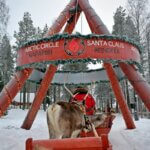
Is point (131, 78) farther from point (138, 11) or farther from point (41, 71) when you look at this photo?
point (138, 11)

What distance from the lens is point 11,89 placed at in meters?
11.1

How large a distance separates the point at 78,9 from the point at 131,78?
5.22 metres

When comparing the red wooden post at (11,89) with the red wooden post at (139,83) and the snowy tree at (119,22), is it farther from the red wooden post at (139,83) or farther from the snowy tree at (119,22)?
the snowy tree at (119,22)

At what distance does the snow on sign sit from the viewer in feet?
30.8

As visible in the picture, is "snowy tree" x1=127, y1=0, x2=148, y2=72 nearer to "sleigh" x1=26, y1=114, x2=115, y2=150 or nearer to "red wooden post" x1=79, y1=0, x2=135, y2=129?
"red wooden post" x1=79, y1=0, x2=135, y2=129

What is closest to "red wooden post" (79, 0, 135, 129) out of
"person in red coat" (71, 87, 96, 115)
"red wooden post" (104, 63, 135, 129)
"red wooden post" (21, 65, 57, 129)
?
"red wooden post" (104, 63, 135, 129)

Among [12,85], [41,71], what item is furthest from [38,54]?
[41,71]

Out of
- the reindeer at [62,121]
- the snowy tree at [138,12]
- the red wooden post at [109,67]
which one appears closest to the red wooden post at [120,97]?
the red wooden post at [109,67]

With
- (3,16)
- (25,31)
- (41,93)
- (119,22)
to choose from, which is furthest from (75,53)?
(25,31)

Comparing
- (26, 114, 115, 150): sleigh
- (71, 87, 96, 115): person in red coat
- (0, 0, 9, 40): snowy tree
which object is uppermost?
(0, 0, 9, 40): snowy tree

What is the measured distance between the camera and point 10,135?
10961mm

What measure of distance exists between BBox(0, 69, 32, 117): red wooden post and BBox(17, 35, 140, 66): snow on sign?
60.6 inches

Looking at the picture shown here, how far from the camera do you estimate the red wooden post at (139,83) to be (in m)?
10.6

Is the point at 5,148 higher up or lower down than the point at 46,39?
lower down
